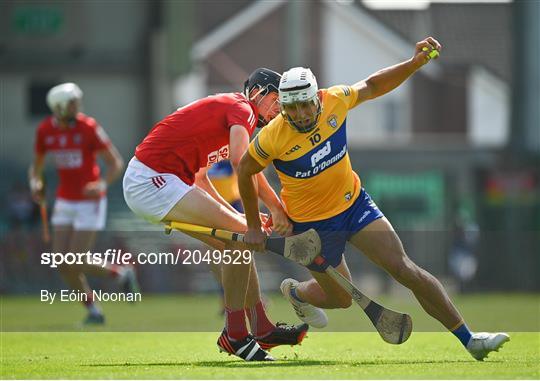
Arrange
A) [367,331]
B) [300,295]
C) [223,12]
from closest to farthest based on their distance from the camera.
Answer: [300,295] < [367,331] < [223,12]

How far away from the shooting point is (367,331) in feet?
48.2

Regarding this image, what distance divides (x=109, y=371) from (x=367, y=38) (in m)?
51.3

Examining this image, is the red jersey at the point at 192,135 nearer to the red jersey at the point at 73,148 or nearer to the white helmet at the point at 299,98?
the white helmet at the point at 299,98

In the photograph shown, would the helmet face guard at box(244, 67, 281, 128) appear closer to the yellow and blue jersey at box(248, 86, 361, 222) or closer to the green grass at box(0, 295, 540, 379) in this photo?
the yellow and blue jersey at box(248, 86, 361, 222)

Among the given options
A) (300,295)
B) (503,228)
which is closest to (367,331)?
(300,295)

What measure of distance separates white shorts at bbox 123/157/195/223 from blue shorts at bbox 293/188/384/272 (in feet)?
3.20

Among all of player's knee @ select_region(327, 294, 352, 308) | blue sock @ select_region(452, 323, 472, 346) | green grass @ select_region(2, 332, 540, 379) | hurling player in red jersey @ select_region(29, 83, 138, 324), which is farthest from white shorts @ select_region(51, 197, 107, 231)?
blue sock @ select_region(452, 323, 472, 346)

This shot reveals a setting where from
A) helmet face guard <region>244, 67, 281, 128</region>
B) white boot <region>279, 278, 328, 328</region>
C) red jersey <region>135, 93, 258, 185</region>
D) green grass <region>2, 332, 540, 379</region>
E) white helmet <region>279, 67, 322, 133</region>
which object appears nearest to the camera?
green grass <region>2, 332, 540, 379</region>

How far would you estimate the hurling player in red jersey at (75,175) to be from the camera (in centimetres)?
1611

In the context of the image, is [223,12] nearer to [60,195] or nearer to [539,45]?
[539,45]

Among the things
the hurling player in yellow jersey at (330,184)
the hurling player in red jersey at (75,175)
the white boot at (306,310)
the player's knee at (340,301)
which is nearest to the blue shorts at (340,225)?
the hurling player in yellow jersey at (330,184)

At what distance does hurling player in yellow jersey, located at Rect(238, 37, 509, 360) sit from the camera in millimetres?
10125

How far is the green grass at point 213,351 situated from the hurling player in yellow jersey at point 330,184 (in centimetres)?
56

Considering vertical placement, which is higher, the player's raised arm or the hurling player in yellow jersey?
the player's raised arm
